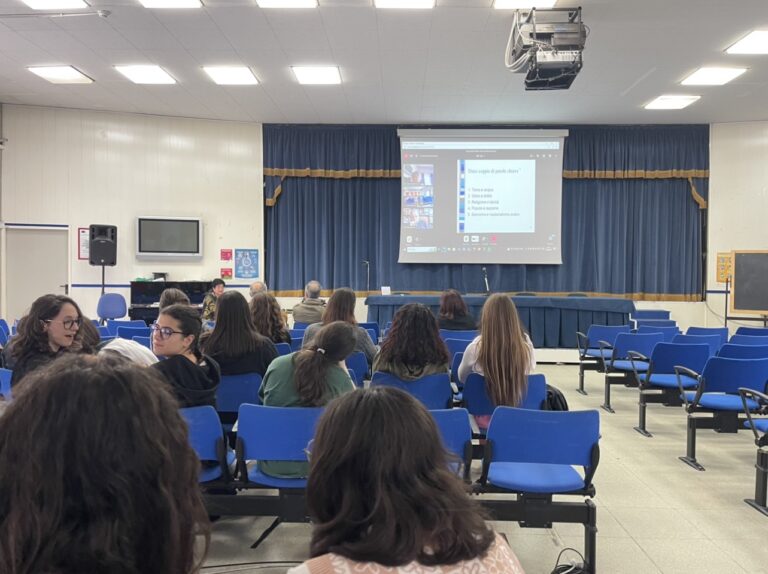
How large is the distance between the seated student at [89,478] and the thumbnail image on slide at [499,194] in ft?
29.3

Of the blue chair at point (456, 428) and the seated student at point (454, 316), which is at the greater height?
the seated student at point (454, 316)

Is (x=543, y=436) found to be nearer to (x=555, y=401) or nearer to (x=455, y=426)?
(x=455, y=426)

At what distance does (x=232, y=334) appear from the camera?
314cm

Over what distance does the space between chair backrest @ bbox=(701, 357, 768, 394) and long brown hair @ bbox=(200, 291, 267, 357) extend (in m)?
3.13

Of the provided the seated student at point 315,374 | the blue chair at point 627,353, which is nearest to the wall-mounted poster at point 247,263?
the blue chair at point 627,353

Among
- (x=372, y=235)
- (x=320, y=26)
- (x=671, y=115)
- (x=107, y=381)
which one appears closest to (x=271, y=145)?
(x=372, y=235)

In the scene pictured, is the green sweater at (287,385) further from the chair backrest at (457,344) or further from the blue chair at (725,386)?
the blue chair at (725,386)

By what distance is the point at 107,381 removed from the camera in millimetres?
763

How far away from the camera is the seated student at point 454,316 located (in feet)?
17.5

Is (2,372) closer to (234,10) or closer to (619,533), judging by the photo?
(619,533)

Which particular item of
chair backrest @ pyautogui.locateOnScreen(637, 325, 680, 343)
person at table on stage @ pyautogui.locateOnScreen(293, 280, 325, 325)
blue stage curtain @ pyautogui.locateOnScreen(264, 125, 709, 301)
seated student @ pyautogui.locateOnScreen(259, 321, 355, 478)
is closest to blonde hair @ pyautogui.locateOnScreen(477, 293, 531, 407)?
seated student @ pyautogui.locateOnScreen(259, 321, 355, 478)

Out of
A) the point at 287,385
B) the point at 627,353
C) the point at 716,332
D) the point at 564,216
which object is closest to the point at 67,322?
the point at 287,385

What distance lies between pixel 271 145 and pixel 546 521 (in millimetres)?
8472

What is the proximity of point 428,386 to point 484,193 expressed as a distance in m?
6.89
